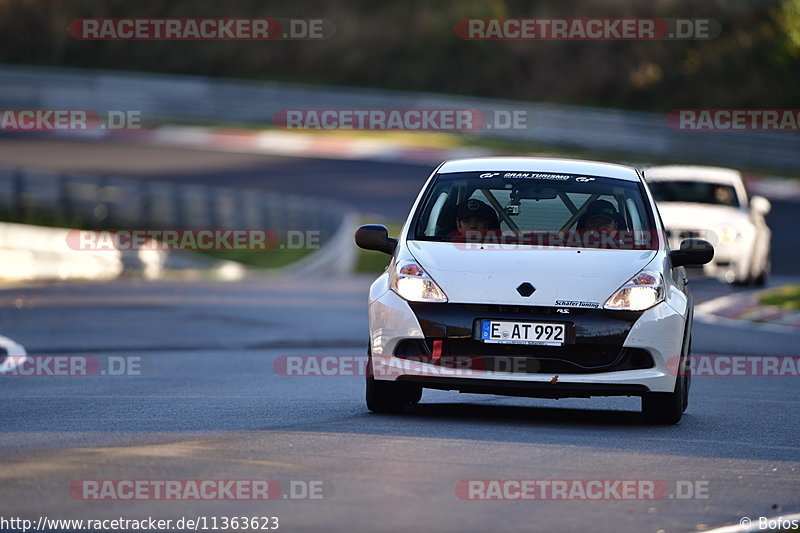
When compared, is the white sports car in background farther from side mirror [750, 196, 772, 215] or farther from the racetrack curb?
the racetrack curb

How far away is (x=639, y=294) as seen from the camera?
30.6 ft

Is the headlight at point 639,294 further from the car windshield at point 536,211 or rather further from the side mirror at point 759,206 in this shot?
the side mirror at point 759,206

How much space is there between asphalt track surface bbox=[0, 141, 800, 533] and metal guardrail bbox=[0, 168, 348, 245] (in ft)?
45.3

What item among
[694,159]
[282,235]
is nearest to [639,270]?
[282,235]

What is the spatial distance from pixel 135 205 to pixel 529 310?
74.3 feet

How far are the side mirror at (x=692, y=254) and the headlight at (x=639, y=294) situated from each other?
59 cm

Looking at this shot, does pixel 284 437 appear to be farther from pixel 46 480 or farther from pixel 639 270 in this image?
pixel 639 270

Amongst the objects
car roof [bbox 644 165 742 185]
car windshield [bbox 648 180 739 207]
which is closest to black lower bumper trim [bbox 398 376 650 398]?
car windshield [bbox 648 180 739 207]

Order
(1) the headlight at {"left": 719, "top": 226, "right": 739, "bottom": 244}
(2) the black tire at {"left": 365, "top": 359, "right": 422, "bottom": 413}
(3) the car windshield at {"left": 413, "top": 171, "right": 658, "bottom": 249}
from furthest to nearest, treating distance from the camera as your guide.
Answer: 1. (1) the headlight at {"left": 719, "top": 226, "right": 739, "bottom": 244}
2. (3) the car windshield at {"left": 413, "top": 171, "right": 658, "bottom": 249}
3. (2) the black tire at {"left": 365, "top": 359, "right": 422, "bottom": 413}

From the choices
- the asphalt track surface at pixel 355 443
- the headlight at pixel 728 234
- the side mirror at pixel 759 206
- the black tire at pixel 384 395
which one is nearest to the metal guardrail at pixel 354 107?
the side mirror at pixel 759 206

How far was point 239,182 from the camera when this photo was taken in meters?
37.9

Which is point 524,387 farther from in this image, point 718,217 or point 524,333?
point 718,217

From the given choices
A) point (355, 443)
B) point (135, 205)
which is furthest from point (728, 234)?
point (355, 443)

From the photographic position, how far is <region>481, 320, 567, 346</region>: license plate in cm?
911
